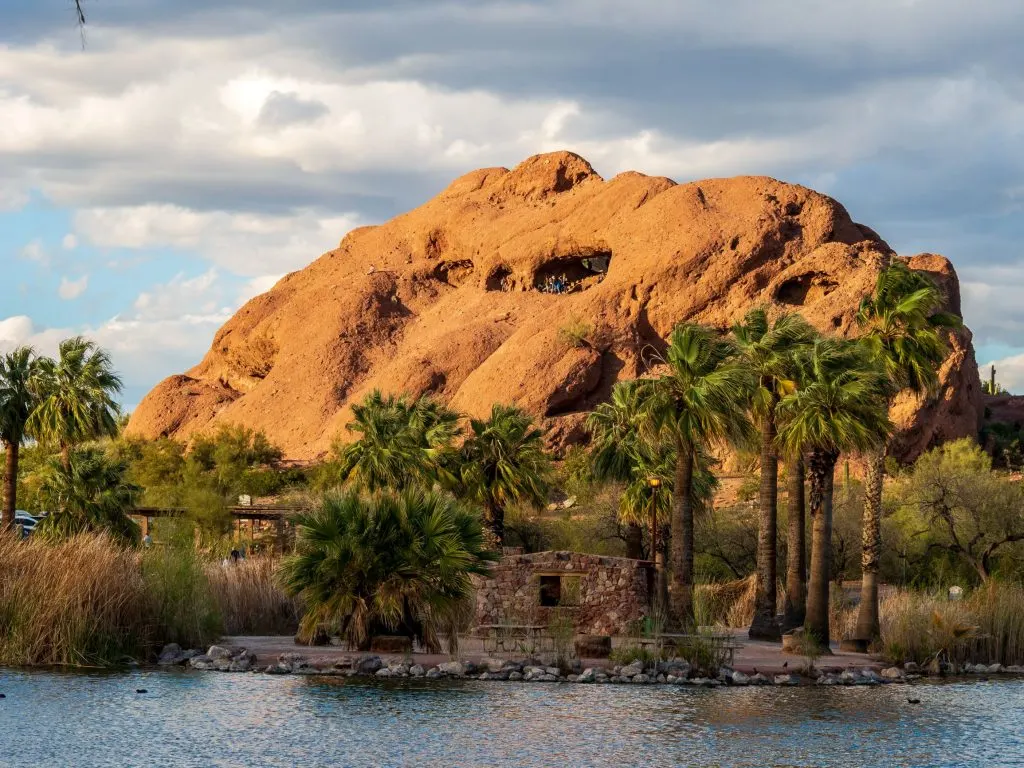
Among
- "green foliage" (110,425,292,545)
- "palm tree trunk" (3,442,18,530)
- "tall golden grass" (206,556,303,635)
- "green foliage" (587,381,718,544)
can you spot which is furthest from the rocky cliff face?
"tall golden grass" (206,556,303,635)

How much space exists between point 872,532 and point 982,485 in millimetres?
13001

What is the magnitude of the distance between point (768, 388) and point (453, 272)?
2665 inches

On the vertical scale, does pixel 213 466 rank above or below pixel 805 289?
below

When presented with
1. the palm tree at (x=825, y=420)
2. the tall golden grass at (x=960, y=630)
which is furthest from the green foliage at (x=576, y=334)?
the tall golden grass at (x=960, y=630)

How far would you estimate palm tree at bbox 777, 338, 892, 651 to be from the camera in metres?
27.5

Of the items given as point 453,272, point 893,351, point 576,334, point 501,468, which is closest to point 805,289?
point 576,334

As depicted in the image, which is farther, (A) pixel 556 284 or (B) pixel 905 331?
(A) pixel 556 284

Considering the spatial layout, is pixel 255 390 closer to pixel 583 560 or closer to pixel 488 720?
pixel 583 560

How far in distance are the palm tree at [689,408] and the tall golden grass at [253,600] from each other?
8.65 m

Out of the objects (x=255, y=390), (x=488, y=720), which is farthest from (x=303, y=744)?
(x=255, y=390)

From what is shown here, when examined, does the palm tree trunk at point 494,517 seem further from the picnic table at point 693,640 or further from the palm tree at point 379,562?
the palm tree at point 379,562

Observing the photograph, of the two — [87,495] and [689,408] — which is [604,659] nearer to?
[689,408]

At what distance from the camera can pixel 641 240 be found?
8044 cm

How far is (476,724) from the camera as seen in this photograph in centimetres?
1905
